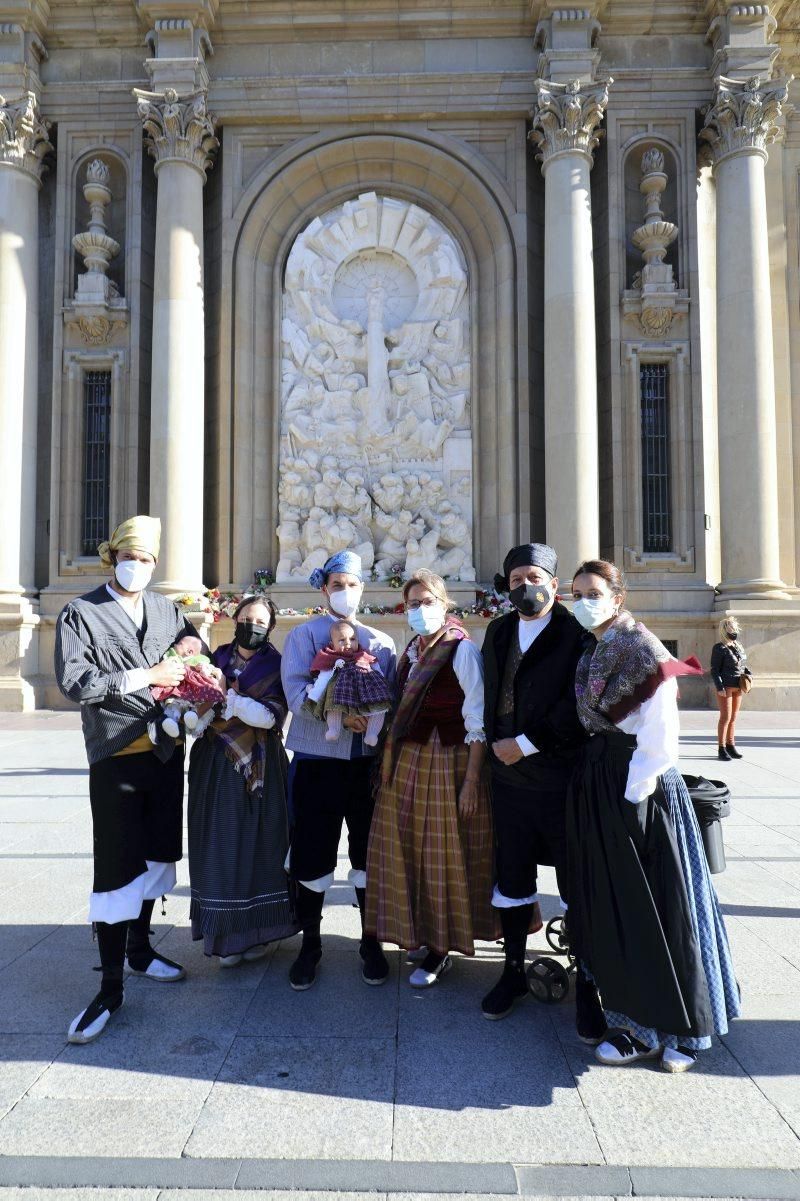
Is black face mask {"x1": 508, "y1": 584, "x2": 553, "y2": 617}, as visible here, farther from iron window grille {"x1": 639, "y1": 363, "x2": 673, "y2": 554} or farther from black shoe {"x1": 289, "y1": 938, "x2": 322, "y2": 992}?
iron window grille {"x1": 639, "y1": 363, "x2": 673, "y2": 554}

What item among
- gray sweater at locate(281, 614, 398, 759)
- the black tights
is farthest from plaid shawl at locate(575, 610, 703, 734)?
the black tights

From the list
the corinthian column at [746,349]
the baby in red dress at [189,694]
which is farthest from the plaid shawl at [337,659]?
the corinthian column at [746,349]

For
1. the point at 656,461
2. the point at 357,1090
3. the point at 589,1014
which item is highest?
the point at 656,461

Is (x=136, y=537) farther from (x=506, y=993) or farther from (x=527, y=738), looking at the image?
(x=506, y=993)

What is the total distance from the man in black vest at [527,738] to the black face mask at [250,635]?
3.94 ft

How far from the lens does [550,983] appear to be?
373 cm

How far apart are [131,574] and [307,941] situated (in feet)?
6.64

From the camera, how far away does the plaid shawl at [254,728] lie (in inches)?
161

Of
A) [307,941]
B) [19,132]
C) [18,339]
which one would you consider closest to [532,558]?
[307,941]

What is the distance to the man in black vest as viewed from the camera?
364cm

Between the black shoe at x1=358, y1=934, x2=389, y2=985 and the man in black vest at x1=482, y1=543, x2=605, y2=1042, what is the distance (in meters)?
0.57

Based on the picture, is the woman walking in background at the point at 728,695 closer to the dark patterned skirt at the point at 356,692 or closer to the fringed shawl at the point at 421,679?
the fringed shawl at the point at 421,679

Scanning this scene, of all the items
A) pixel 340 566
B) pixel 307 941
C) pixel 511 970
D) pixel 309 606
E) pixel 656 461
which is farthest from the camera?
pixel 656 461

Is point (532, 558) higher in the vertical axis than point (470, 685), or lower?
higher
